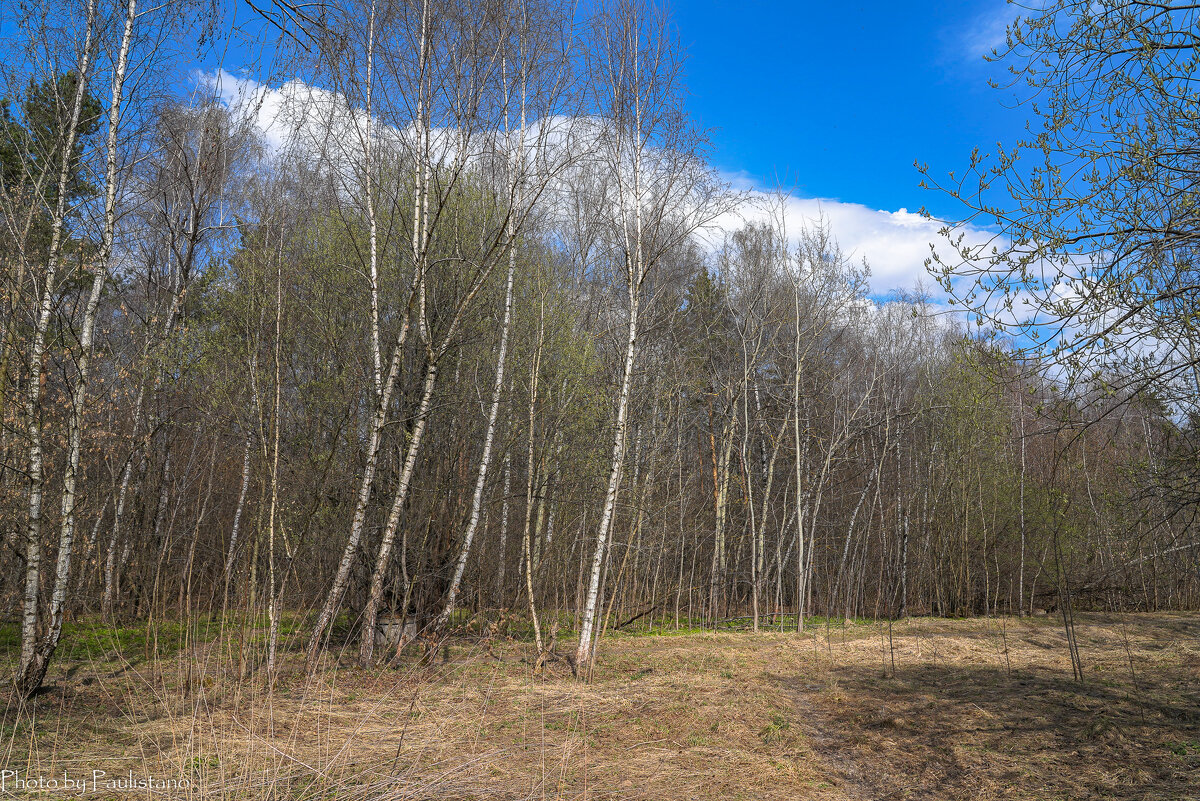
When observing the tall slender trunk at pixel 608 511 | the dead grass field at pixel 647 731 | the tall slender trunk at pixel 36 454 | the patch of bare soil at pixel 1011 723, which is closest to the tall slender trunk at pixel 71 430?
the tall slender trunk at pixel 36 454

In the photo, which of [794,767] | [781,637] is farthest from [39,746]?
[781,637]

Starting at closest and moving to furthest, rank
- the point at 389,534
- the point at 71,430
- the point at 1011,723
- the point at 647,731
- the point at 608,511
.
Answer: the point at 1011,723 < the point at 647,731 < the point at 71,430 < the point at 389,534 < the point at 608,511

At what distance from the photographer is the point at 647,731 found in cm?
557

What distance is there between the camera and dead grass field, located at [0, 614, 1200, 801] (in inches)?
157

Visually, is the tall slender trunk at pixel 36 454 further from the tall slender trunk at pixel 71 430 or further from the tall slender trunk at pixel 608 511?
the tall slender trunk at pixel 608 511

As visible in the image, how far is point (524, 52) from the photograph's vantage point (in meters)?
8.15

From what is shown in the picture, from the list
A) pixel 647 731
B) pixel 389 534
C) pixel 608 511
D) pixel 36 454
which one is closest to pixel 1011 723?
pixel 647 731

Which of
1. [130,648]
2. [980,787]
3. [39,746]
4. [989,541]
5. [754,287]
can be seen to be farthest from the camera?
[989,541]

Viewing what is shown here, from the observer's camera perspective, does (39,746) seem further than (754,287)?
No

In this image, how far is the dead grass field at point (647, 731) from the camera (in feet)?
13.1

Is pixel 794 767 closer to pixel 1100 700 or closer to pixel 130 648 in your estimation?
pixel 1100 700

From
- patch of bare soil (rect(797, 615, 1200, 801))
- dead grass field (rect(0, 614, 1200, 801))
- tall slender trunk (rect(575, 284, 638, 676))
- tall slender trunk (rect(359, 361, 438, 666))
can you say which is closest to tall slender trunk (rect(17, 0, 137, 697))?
dead grass field (rect(0, 614, 1200, 801))

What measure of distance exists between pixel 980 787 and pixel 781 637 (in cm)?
745

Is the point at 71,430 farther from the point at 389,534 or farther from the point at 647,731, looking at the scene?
the point at 647,731
